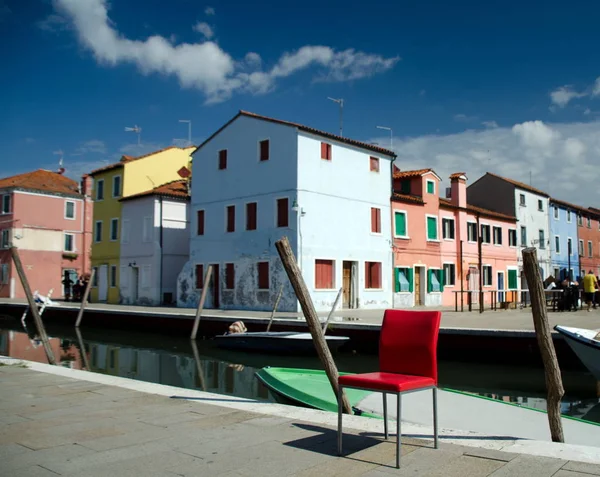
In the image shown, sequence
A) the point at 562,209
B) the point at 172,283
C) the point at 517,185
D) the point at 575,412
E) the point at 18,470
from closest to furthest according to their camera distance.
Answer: the point at 18,470
the point at 575,412
the point at 172,283
the point at 517,185
the point at 562,209

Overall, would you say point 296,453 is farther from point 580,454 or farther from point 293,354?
point 293,354

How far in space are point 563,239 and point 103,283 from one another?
116 ft

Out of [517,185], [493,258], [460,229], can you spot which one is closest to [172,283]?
[460,229]

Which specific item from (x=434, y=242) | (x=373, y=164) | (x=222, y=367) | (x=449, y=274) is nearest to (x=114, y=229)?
(x=373, y=164)

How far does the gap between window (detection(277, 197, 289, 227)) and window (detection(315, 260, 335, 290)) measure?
92.3 inches

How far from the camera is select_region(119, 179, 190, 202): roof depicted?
114 ft

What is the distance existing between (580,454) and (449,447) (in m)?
0.99

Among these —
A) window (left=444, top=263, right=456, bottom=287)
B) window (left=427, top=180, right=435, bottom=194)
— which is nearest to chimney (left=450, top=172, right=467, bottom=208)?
window (left=427, top=180, right=435, bottom=194)

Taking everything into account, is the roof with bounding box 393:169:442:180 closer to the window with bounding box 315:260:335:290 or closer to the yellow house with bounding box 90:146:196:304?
the window with bounding box 315:260:335:290

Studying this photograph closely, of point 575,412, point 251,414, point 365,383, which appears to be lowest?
point 575,412

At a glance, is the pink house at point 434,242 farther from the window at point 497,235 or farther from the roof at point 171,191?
the roof at point 171,191

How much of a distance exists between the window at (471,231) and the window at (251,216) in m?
14.9

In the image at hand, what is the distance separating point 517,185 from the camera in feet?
139

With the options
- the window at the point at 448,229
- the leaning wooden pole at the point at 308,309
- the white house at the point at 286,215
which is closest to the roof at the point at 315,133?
the white house at the point at 286,215
